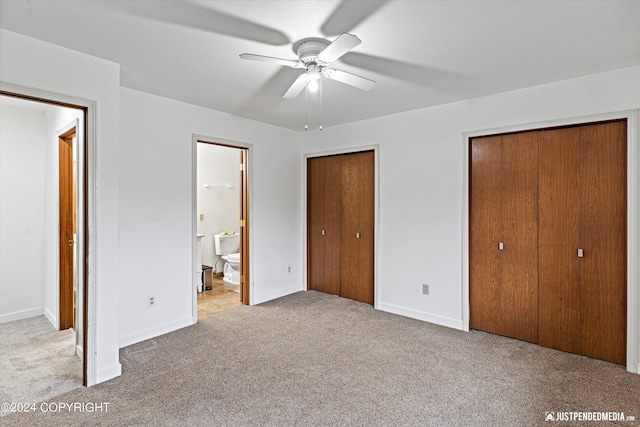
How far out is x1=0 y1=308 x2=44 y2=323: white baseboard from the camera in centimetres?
360

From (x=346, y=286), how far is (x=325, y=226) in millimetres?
896

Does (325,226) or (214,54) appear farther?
(325,226)

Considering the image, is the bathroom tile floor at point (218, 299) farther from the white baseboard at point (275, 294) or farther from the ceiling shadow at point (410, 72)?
the ceiling shadow at point (410, 72)

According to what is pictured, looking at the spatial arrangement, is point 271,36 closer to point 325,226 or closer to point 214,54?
point 214,54

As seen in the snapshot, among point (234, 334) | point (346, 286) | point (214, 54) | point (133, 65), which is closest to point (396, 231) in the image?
point (346, 286)

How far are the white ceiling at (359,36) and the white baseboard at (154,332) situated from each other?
2.32 meters

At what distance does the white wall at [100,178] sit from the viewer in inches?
89.0

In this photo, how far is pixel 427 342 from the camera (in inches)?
125

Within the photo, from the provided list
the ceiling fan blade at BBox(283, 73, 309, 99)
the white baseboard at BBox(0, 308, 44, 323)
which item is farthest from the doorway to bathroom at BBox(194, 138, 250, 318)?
the ceiling fan blade at BBox(283, 73, 309, 99)

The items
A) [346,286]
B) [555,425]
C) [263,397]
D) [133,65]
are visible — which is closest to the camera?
[555,425]

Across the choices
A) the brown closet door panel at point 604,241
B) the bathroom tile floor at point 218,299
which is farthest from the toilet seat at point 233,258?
the brown closet door panel at point 604,241

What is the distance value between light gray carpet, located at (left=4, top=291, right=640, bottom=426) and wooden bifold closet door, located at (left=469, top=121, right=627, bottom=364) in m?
0.23

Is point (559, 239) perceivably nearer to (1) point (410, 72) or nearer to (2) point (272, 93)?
(1) point (410, 72)

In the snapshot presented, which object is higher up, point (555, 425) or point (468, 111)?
point (468, 111)
